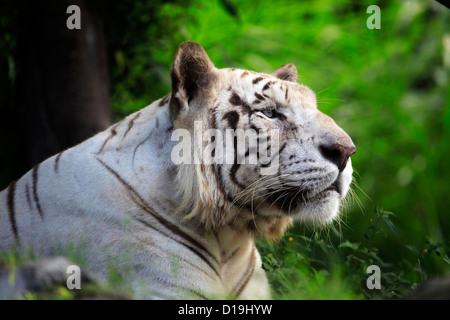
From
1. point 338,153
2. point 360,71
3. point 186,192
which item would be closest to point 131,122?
point 186,192

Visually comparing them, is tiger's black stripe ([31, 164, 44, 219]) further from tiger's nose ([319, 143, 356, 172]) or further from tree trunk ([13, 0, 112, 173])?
tree trunk ([13, 0, 112, 173])

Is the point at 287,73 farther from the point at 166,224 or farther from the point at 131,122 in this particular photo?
the point at 166,224

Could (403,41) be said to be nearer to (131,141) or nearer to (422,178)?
(422,178)

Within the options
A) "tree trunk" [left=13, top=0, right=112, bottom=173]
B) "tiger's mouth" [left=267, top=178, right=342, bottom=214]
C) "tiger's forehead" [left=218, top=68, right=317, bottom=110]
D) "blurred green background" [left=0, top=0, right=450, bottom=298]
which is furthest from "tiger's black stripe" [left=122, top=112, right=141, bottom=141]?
"tree trunk" [left=13, top=0, right=112, bottom=173]

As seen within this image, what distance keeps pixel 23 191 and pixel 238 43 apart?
336 cm

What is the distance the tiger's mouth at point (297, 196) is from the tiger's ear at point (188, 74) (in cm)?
51

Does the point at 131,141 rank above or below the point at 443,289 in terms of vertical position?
above

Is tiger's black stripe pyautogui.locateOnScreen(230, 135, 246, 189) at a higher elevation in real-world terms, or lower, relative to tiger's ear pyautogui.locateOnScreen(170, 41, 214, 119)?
lower

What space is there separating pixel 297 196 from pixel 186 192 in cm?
44

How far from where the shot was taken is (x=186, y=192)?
2.07 m

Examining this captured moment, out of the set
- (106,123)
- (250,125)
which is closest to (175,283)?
(250,125)

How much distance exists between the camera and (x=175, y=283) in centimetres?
193

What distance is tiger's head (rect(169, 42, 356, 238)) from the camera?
2068 millimetres

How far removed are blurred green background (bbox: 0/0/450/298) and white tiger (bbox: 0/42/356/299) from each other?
A: 757 millimetres
